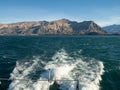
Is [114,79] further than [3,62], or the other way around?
[3,62]

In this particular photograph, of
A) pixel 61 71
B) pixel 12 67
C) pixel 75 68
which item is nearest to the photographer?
pixel 61 71

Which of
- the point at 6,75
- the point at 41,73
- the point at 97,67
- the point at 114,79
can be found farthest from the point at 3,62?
the point at 114,79

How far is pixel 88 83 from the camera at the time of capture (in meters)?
27.2

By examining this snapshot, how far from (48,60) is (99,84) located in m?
11.4

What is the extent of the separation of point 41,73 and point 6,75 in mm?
4167

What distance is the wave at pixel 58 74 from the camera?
86.2 ft

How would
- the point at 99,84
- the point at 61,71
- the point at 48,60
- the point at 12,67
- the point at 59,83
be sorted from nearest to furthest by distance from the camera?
the point at 59,83
the point at 99,84
the point at 61,71
the point at 12,67
the point at 48,60

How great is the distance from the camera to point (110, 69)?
34.3 m

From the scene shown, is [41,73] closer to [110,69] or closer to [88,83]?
[88,83]

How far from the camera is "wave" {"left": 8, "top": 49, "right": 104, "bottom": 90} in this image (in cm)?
2627

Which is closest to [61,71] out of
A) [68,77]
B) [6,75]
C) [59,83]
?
[68,77]

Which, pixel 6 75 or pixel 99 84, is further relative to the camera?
pixel 6 75

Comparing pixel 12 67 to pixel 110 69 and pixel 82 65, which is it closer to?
pixel 82 65

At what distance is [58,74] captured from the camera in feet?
98.4
